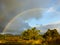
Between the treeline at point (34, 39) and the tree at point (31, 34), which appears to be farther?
the tree at point (31, 34)

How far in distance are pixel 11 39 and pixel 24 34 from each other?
6.82 feet

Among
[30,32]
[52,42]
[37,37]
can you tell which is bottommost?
[52,42]

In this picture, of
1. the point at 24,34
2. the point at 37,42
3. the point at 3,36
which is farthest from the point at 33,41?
the point at 3,36

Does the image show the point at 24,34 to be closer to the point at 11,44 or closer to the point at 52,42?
the point at 11,44

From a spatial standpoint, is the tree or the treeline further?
the tree

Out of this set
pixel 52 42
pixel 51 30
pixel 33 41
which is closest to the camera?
pixel 52 42

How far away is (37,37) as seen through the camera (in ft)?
44.7

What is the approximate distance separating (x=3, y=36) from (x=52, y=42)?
12.0ft

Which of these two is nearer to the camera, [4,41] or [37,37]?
[4,41]

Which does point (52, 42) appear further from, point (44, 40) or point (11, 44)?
point (11, 44)

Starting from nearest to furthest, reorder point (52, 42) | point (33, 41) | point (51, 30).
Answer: point (52, 42) → point (33, 41) → point (51, 30)

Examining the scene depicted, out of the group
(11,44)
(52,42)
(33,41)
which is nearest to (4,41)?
(11,44)

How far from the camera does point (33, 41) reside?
43.6 ft

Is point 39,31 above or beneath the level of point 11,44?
above
